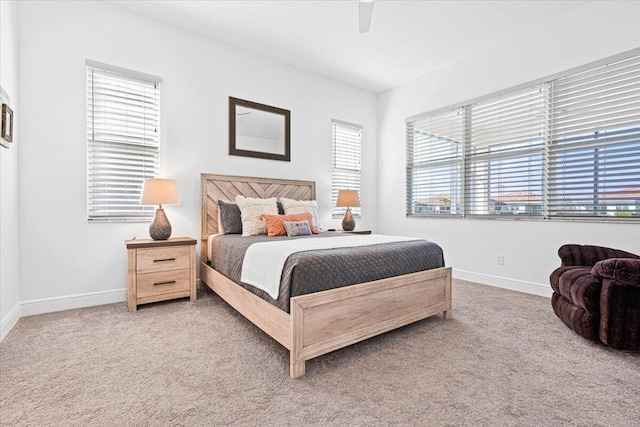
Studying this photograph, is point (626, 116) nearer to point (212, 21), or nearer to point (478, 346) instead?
point (478, 346)

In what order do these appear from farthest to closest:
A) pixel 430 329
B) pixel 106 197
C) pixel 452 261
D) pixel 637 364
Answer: pixel 452 261 < pixel 106 197 < pixel 430 329 < pixel 637 364

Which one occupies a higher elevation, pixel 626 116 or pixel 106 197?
pixel 626 116

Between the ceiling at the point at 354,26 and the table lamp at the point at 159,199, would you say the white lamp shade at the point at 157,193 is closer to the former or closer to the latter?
the table lamp at the point at 159,199

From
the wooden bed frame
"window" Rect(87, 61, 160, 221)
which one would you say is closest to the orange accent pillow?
the wooden bed frame

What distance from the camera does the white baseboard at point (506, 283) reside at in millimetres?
3398

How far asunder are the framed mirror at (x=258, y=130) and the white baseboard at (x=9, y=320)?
2.48 metres

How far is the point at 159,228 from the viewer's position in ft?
10.0

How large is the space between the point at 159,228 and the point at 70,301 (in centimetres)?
105

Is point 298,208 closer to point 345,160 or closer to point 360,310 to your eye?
point 345,160

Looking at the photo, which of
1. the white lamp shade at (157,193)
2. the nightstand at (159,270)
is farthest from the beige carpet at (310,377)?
the white lamp shade at (157,193)

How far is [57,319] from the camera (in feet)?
8.62

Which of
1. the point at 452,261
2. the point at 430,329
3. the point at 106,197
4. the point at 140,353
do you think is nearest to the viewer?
the point at 140,353

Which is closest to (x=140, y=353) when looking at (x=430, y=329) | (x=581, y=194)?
(x=430, y=329)

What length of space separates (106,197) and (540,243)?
468 cm
